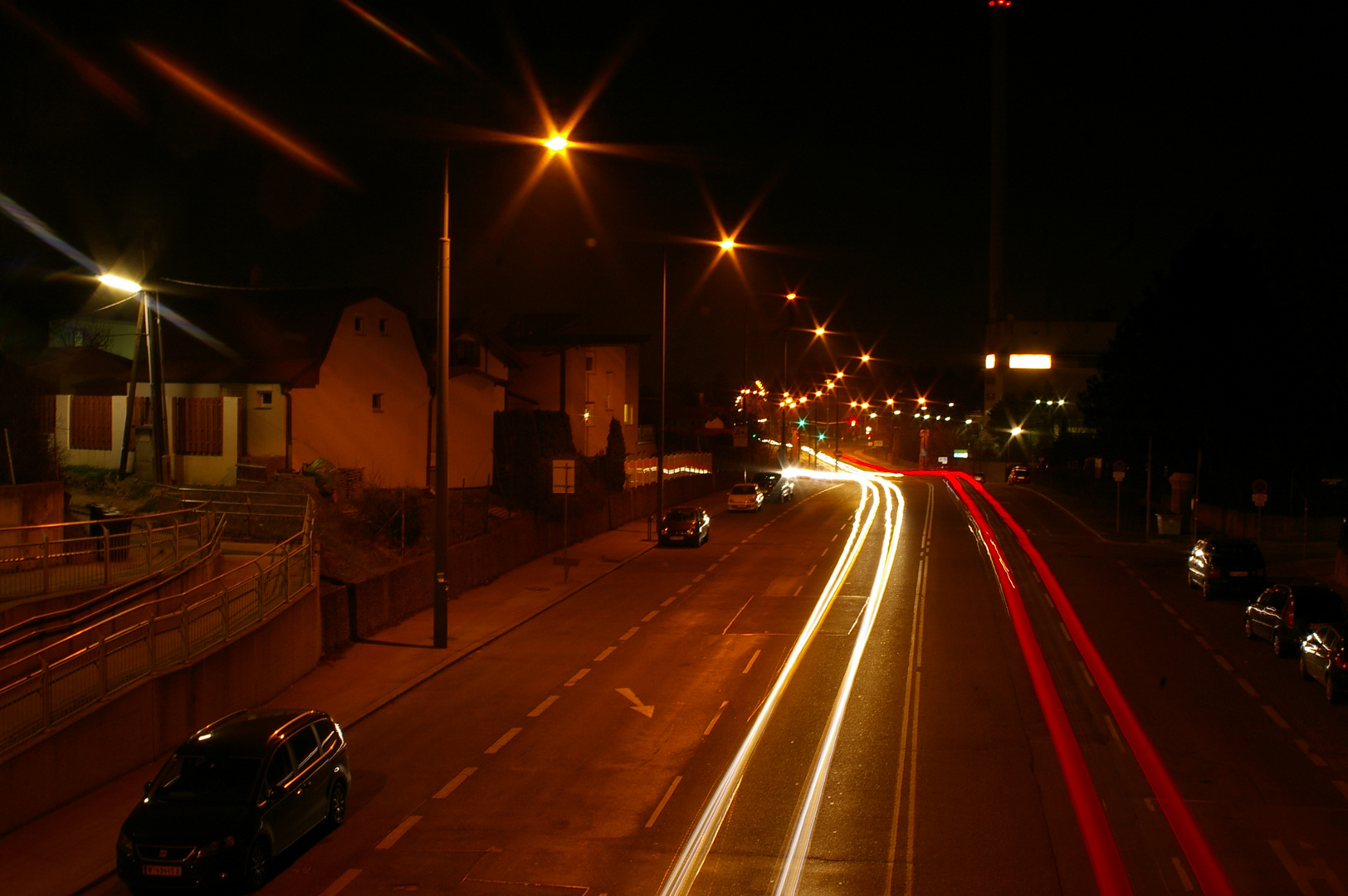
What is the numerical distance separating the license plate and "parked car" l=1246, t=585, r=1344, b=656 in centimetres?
1782

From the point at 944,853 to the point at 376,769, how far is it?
23.1 ft

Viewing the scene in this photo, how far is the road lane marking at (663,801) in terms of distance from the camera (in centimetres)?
1082

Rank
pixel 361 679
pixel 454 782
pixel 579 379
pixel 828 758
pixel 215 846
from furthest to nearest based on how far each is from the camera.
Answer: pixel 579 379, pixel 361 679, pixel 828 758, pixel 454 782, pixel 215 846

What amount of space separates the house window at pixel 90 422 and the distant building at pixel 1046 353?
110565mm

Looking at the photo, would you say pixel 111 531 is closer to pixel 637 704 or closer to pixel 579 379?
pixel 637 704

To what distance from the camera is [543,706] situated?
51.5 feet

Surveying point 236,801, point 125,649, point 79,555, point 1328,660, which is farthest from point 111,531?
point 1328,660

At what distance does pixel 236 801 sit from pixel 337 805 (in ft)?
4.92

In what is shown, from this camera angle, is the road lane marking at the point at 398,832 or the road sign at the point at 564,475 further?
the road sign at the point at 564,475

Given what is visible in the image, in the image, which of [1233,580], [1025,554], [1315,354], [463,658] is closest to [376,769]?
[463,658]

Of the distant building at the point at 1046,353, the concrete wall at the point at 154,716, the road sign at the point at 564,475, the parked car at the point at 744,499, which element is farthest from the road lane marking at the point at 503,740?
the distant building at the point at 1046,353

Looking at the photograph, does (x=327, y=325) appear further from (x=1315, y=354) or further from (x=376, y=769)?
(x=1315, y=354)

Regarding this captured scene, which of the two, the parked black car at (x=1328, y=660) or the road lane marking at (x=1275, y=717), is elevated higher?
the parked black car at (x=1328, y=660)

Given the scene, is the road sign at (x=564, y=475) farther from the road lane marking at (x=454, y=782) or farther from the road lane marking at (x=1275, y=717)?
the road lane marking at (x=1275, y=717)
